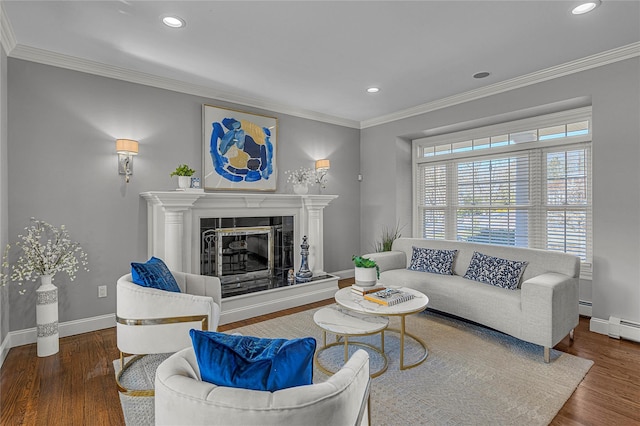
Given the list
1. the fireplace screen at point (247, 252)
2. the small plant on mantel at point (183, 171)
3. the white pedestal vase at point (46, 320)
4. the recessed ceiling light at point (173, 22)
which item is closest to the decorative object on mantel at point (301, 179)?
the fireplace screen at point (247, 252)

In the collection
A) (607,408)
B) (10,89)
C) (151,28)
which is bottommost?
(607,408)

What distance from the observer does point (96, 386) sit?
2354mm

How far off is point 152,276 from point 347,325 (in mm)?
1484

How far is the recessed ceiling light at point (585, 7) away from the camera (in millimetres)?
2407

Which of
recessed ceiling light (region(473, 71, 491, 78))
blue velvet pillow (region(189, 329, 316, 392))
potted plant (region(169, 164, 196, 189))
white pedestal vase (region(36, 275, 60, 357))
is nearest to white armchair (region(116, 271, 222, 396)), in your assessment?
white pedestal vase (region(36, 275, 60, 357))

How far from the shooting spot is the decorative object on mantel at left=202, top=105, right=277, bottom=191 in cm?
417

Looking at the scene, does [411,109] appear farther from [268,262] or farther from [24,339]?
[24,339]

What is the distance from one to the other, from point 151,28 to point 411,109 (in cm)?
354

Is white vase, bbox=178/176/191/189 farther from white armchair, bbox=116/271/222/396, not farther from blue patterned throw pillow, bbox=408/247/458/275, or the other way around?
blue patterned throw pillow, bbox=408/247/458/275

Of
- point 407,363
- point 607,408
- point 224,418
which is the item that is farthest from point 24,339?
point 607,408

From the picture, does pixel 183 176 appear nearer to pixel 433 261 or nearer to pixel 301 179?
pixel 301 179

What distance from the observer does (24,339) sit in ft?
10.0

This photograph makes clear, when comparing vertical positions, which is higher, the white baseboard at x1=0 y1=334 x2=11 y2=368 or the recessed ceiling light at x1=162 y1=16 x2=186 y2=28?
the recessed ceiling light at x1=162 y1=16 x2=186 y2=28

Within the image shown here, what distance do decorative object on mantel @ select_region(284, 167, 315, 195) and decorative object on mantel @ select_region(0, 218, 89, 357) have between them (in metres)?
2.63
